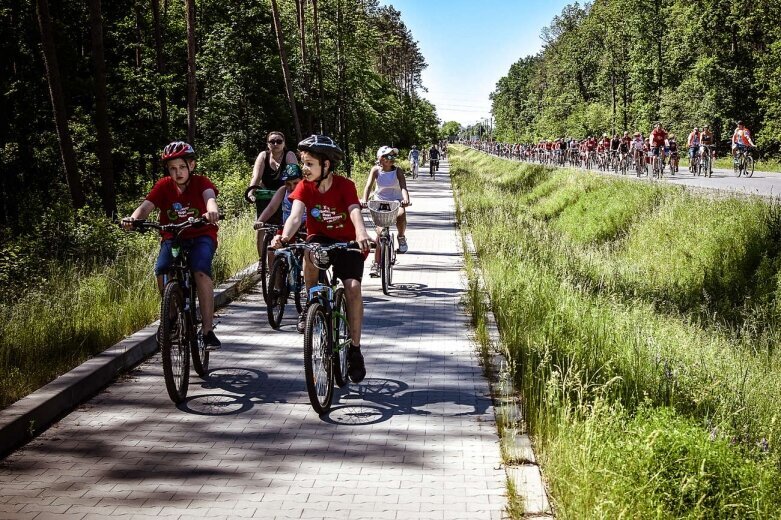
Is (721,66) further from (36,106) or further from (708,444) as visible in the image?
(708,444)

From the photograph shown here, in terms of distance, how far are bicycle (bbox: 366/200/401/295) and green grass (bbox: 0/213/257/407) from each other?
2240mm

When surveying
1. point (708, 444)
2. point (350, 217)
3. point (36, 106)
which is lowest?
point (708, 444)

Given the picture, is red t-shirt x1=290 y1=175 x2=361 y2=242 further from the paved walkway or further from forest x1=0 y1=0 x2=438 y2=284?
forest x1=0 y1=0 x2=438 y2=284

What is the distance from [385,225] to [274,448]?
6.59 meters

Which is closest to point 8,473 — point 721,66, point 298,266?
point 298,266

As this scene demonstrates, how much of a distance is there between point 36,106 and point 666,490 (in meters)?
24.1

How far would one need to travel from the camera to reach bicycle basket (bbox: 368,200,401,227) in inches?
451

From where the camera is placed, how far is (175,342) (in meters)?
6.51

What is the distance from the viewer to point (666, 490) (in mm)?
4133

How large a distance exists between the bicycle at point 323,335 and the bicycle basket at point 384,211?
4675 mm

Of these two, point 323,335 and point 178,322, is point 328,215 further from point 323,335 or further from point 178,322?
point 178,322

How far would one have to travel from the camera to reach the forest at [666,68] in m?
57.8

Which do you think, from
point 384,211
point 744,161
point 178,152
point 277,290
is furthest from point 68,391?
point 744,161

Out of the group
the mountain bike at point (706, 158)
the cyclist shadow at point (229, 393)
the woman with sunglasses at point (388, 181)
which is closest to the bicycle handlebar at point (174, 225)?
the cyclist shadow at point (229, 393)
